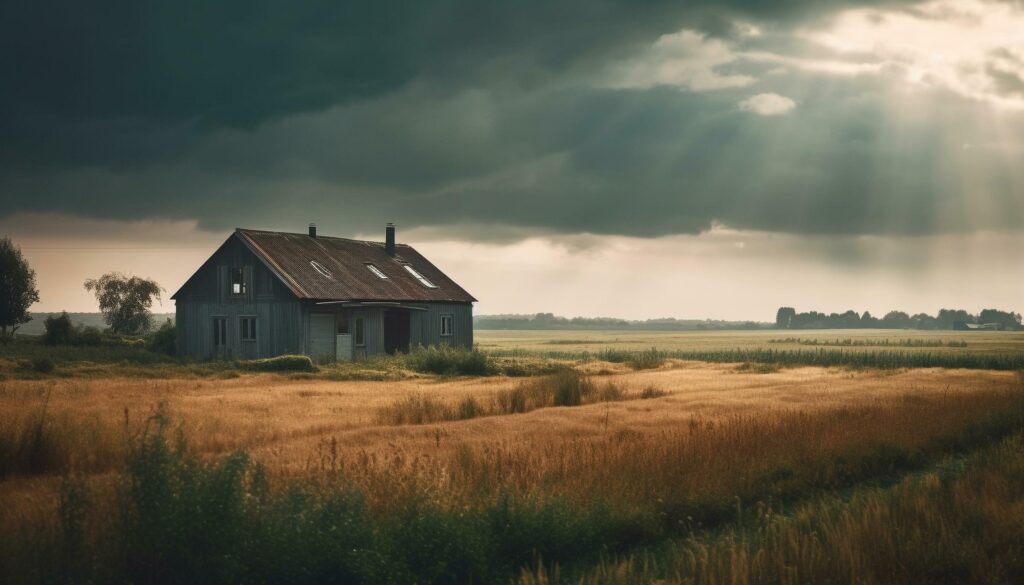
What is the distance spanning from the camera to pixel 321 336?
4478 cm

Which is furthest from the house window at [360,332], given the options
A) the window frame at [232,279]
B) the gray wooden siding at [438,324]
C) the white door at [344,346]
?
the window frame at [232,279]

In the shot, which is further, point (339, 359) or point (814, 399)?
point (339, 359)

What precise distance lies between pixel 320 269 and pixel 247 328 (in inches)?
208

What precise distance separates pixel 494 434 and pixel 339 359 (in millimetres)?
28963

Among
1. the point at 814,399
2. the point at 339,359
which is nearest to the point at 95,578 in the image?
the point at 814,399

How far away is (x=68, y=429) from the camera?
1438 centimetres

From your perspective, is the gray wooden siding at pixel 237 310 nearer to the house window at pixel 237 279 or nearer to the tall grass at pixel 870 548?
the house window at pixel 237 279

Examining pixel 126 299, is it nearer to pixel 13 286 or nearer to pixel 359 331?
pixel 13 286

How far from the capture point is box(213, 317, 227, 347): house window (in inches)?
1844

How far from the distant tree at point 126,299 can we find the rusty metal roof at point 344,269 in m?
39.4

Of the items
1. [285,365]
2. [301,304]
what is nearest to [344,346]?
[301,304]

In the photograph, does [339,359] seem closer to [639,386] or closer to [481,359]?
[481,359]

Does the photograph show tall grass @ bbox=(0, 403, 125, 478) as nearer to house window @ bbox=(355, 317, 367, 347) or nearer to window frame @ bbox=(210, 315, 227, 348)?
house window @ bbox=(355, 317, 367, 347)

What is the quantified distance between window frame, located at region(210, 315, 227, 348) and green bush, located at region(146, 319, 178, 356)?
11.1 ft
